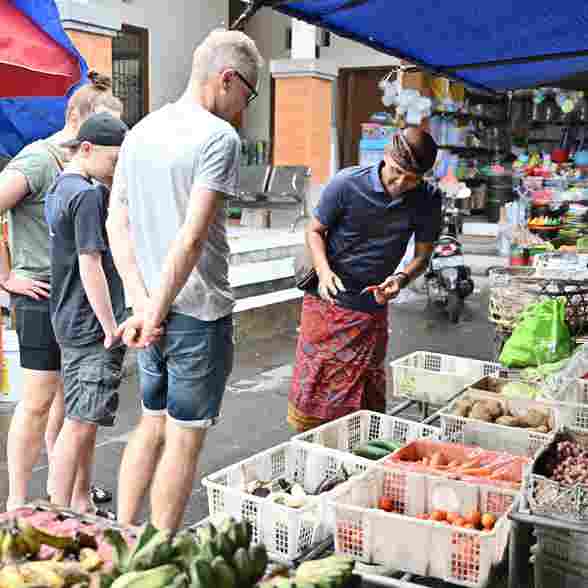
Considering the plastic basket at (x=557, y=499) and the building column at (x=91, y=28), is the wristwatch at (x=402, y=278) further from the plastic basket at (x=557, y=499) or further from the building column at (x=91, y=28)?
the building column at (x=91, y=28)

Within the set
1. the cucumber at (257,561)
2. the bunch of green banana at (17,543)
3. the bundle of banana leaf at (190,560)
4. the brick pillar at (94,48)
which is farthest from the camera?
the brick pillar at (94,48)

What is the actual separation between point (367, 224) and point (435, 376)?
107 centimetres

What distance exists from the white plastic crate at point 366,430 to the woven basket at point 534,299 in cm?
171

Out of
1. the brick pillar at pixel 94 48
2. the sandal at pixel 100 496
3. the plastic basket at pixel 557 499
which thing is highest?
the brick pillar at pixel 94 48

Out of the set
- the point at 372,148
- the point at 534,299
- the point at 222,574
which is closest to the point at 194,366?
the point at 222,574

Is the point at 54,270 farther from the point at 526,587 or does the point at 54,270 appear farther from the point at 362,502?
the point at 526,587

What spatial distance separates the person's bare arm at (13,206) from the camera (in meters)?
3.26

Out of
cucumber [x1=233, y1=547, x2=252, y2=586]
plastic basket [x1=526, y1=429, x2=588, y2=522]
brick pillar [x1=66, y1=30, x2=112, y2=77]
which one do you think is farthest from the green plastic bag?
brick pillar [x1=66, y1=30, x2=112, y2=77]

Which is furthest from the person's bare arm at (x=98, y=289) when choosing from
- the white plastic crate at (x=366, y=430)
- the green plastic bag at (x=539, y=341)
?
the green plastic bag at (x=539, y=341)

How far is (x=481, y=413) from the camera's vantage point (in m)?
3.50

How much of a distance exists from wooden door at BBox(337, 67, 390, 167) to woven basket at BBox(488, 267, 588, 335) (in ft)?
37.1

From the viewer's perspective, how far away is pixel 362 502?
2.69 metres

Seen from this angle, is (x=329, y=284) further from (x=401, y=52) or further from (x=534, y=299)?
(x=534, y=299)

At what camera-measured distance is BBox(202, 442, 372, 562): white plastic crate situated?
2596 millimetres
